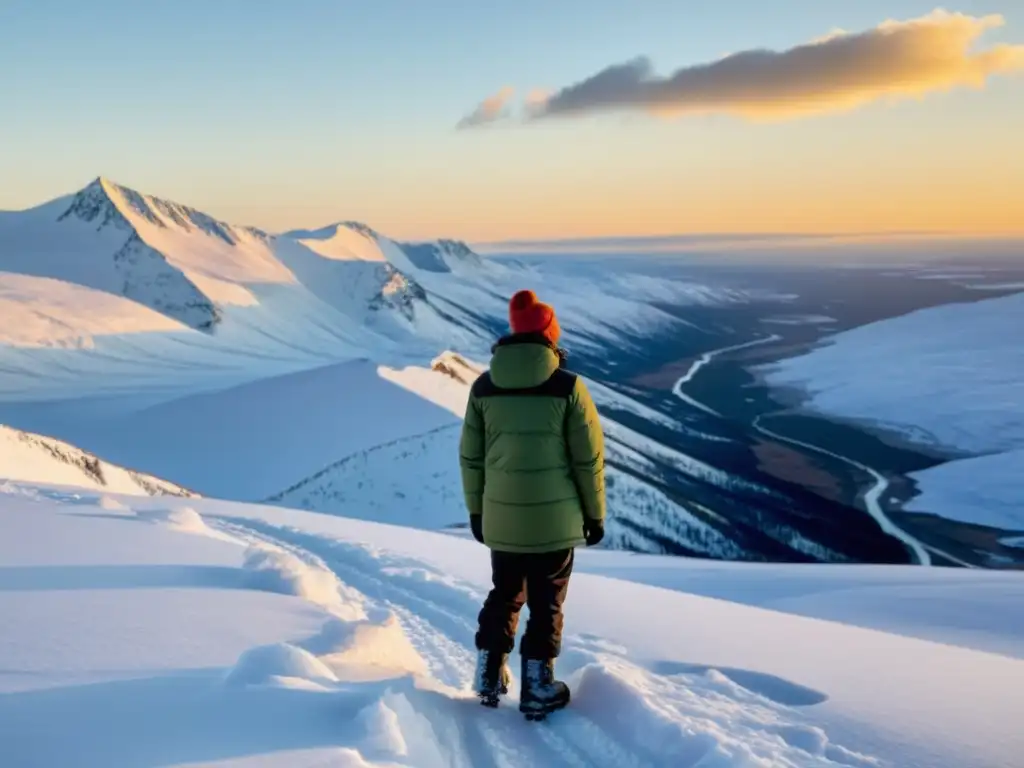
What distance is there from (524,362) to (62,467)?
27.5 metres

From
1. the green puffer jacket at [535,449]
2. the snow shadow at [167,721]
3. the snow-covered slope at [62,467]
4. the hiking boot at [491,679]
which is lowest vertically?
the snow-covered slope at [62,467]

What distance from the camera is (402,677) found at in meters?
5.30

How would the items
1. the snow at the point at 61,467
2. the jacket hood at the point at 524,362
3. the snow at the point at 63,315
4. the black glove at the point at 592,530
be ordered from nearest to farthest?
the jacket hood at the point at 524,362, the black glove at the point at 592,530, the snow at the point at 61,467, the snow at the point at 63,315

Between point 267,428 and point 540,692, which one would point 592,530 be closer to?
point 540,692

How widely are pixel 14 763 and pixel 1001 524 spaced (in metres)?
123

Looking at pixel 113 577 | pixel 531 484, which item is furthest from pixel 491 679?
pixel 113 577

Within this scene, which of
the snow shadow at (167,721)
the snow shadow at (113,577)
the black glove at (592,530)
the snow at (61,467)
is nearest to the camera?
the snow shadow at (167,721)

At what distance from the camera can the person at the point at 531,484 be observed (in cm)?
516

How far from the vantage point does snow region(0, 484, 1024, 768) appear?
403 centimetres

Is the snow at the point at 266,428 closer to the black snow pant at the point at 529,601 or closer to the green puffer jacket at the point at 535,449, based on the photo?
the black snow pant at the point at 529,601

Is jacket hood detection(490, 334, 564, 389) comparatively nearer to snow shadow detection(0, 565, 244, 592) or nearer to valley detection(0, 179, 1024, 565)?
snow shadow detection(0, 565, 244, 592)

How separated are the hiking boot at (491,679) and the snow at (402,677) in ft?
0.48

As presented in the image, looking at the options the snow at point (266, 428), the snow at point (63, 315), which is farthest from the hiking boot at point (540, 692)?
the snow at point (63, 315)

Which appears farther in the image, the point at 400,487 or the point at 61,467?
the point at 400,487
